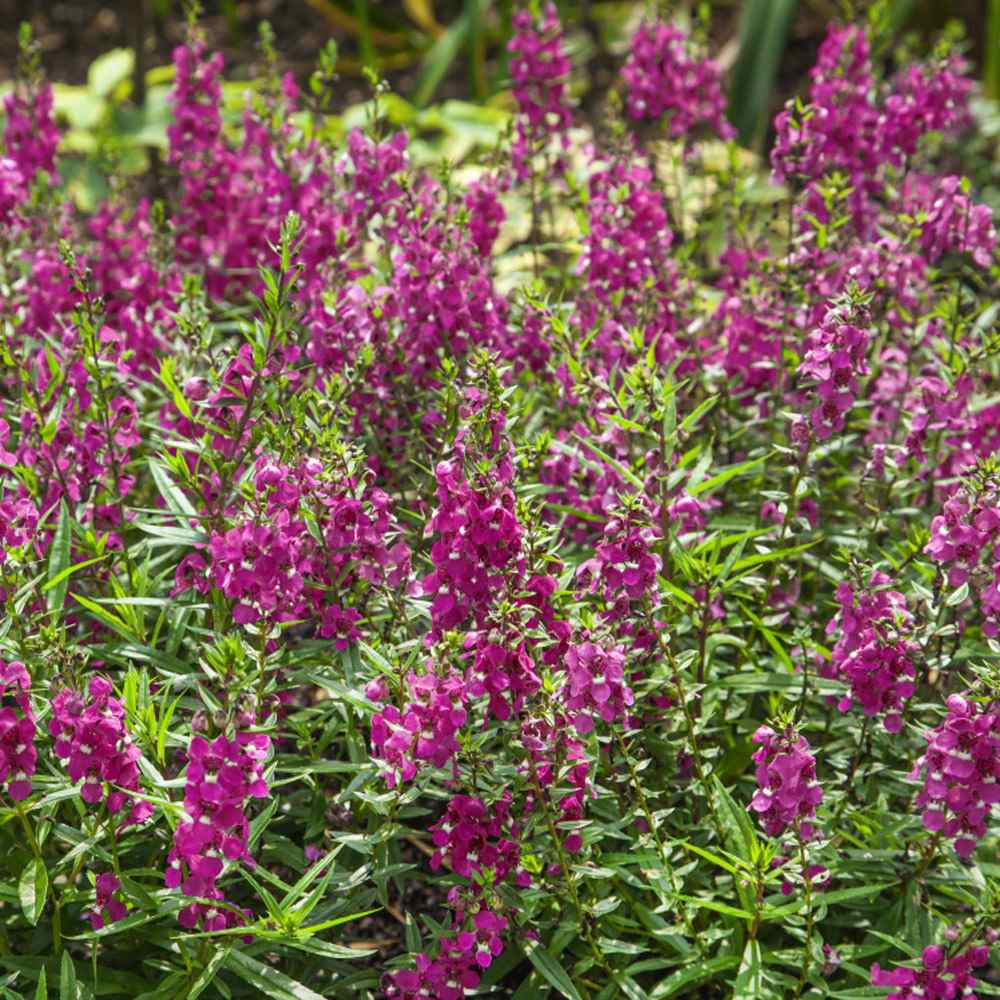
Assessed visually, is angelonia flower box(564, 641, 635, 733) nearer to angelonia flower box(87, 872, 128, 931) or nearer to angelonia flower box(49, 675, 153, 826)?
angelonia flower box(49, 675, 153, 826)

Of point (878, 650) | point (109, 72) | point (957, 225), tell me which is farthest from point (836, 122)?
point (109, 72)

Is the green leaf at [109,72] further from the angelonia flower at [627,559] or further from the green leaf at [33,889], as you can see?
the angelonia flower at [627,559]

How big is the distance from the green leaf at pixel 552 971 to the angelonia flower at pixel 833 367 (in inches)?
57.5

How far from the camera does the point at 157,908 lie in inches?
140

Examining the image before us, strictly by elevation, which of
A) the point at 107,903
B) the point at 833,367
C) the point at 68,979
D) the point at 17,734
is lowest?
the point at 68,979

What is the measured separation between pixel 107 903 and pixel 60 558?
0.93 m

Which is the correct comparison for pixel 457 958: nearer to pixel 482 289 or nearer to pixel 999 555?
pixel 999 555

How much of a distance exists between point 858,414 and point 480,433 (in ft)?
7.21

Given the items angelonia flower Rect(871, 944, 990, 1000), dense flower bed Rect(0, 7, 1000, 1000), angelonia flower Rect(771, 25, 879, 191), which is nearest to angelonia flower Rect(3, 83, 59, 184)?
A: dense flower bed Rect(0, 7, 1000, 1000)

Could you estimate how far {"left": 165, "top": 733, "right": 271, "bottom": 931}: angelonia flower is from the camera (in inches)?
122

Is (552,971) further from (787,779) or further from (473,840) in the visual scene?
(787,779)

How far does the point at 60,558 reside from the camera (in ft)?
13.2

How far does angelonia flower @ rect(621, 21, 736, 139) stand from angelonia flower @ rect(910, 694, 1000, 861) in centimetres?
285

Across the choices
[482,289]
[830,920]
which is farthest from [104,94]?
[830,920]
